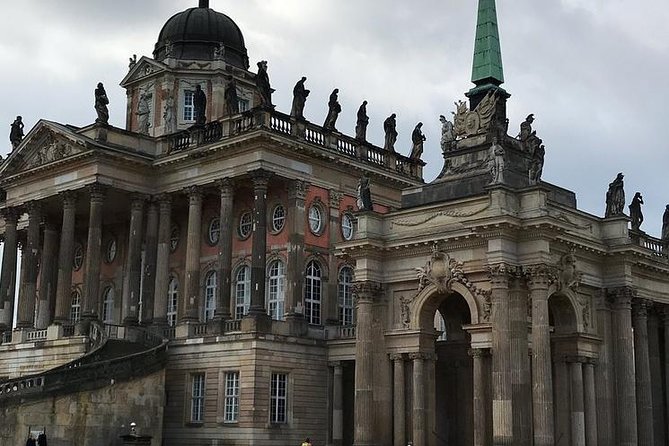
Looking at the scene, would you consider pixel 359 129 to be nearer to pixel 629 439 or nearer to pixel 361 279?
pixel 361 279

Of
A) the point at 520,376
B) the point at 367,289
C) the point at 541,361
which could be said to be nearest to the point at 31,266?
the point at 367,289

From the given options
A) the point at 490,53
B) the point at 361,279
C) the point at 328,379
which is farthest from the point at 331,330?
the point at 490,53

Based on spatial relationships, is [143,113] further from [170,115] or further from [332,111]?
[332,111]

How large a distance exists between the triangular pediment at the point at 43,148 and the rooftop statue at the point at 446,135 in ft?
59.6

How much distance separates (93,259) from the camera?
46.9 meters

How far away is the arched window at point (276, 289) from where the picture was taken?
46.0 meters

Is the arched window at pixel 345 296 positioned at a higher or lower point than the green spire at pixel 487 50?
lower

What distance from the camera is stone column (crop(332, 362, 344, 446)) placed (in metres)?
43.1

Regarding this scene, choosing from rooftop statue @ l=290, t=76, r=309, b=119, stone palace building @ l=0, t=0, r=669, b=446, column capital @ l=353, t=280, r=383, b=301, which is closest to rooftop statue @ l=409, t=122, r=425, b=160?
stone palace building @ l=0, t=0, r=669, b=446

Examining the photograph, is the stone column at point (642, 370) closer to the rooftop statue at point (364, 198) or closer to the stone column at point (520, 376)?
the stone column at point (520, 376)

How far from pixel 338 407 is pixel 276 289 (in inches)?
A: 261

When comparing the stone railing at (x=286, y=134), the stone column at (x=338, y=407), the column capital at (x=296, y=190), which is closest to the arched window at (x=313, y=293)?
the stone column at (x=338, y=407)

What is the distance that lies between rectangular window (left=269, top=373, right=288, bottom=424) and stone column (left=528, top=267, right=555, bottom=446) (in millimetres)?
13697

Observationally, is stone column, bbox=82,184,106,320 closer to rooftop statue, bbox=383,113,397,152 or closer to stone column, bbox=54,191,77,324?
stone column, bbox=54,191,77,324
